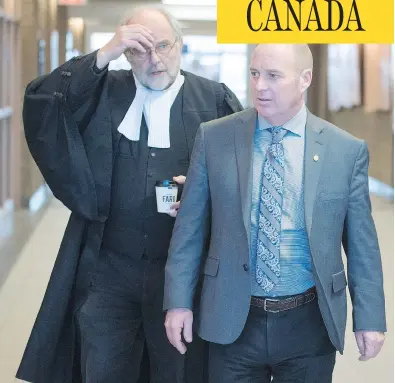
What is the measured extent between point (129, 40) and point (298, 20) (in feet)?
1.70

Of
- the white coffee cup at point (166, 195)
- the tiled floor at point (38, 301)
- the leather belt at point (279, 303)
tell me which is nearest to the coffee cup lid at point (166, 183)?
the white coffee cup at point (166, 195)

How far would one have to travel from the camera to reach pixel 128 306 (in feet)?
9.80

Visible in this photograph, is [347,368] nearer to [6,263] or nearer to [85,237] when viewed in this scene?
[85,237]

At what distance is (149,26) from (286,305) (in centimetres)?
101

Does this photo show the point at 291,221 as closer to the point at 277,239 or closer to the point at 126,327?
the point at 277,239

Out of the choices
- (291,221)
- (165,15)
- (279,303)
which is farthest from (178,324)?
(165,15)

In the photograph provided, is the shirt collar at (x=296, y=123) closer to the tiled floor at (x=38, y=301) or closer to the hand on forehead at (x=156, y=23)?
the hand on forehead at (x=156, y=23)

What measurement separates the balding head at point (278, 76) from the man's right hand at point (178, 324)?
60 cm

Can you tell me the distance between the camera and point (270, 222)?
242cm

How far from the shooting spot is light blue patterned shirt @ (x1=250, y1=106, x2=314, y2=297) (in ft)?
7.97

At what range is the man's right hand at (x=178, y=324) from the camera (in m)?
2.48

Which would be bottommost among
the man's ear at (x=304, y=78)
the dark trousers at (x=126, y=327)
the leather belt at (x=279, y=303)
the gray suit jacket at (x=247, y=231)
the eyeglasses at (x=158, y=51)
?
the dark trousers at (x=126, y=327)

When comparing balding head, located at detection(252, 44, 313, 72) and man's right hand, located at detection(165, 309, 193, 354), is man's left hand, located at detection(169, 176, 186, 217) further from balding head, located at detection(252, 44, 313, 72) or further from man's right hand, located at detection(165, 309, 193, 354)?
balding head, located at detection(252, 44, 313, 72)

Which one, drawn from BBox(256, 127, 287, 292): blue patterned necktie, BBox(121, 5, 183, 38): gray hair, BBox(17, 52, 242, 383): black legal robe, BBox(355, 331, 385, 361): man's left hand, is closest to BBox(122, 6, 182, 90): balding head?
BBox(121, 5, 183, 38): gray hair
